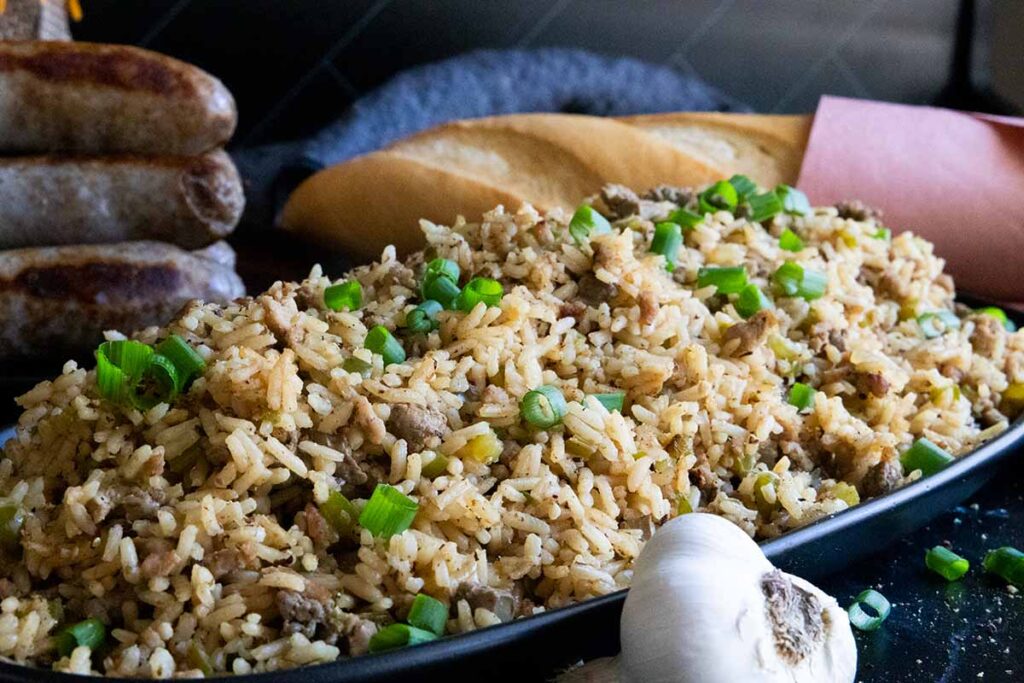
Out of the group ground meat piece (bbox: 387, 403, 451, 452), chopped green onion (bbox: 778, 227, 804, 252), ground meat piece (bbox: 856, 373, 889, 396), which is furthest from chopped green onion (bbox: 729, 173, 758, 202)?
ground meat piece (bbox: 387, 403, 451, 452)

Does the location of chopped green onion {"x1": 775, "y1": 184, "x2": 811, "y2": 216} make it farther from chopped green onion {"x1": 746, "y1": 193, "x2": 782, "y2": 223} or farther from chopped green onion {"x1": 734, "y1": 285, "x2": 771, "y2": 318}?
chopped green onion {"x1": 734, "y1": 285, "x2": 771, "y2": 318}

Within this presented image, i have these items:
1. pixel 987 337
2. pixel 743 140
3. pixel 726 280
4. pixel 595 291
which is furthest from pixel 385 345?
pixel 743 140

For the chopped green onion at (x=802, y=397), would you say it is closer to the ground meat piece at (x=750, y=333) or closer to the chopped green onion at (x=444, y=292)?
the ground meat piece at (x=750, y=333)

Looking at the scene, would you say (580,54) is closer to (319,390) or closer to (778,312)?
(778,312)

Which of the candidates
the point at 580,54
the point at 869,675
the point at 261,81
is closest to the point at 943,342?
the point at 869,675

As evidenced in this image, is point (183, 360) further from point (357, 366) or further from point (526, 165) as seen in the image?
point (526, 165)

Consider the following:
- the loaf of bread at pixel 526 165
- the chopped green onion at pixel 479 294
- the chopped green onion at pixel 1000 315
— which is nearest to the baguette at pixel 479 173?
the loaf of bread at pixel 526 165
